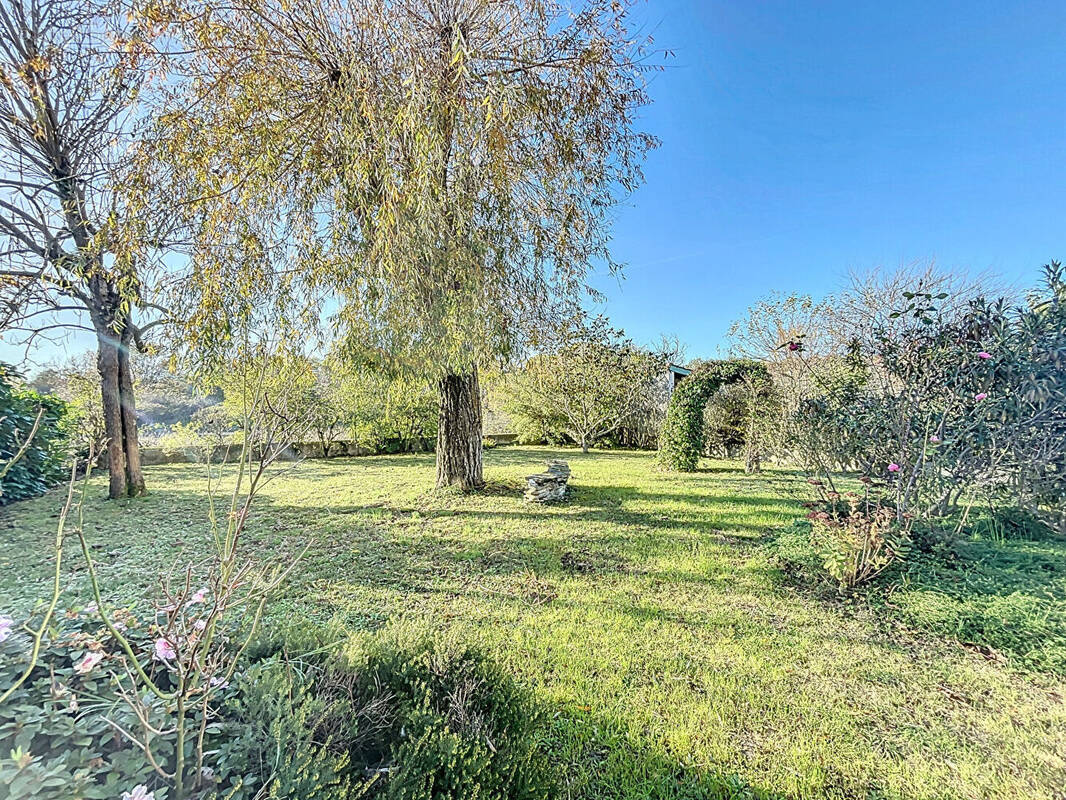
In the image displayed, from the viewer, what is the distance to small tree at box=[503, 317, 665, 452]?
12625 mm

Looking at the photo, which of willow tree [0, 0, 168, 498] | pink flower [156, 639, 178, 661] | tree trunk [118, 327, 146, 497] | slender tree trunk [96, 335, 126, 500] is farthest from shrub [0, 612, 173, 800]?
tree trunk [118, 327, 146, 497]

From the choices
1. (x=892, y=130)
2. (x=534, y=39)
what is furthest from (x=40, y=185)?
(x=892, y=130)

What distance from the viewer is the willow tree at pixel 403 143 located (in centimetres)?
404

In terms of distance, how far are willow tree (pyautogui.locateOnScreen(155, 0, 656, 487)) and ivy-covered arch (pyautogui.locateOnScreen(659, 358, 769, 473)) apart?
15.6ft

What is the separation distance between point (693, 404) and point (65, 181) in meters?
10.2

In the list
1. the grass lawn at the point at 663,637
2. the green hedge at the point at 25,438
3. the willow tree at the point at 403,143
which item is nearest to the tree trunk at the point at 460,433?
the grass lawn at the point at 663,637

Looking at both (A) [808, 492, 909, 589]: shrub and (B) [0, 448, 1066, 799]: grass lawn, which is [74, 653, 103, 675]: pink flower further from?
(A) [808, 492, 909, 589]: shrub

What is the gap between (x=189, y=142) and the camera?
4.09 metres

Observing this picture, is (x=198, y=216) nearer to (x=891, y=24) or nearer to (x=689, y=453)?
(x=891, y=24)

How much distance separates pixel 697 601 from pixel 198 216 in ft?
19.3

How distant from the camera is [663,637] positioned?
279cm

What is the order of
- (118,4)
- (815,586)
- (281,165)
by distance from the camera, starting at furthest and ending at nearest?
1. (281,165)
2. (118,4)
3. (815,586)

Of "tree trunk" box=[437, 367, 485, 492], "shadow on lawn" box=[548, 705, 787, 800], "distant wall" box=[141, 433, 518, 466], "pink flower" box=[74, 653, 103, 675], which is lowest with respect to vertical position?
"shadow on lawn" box=[548, 705, 787, 800]

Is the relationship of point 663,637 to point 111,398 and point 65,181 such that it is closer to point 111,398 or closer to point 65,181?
point 111,398
